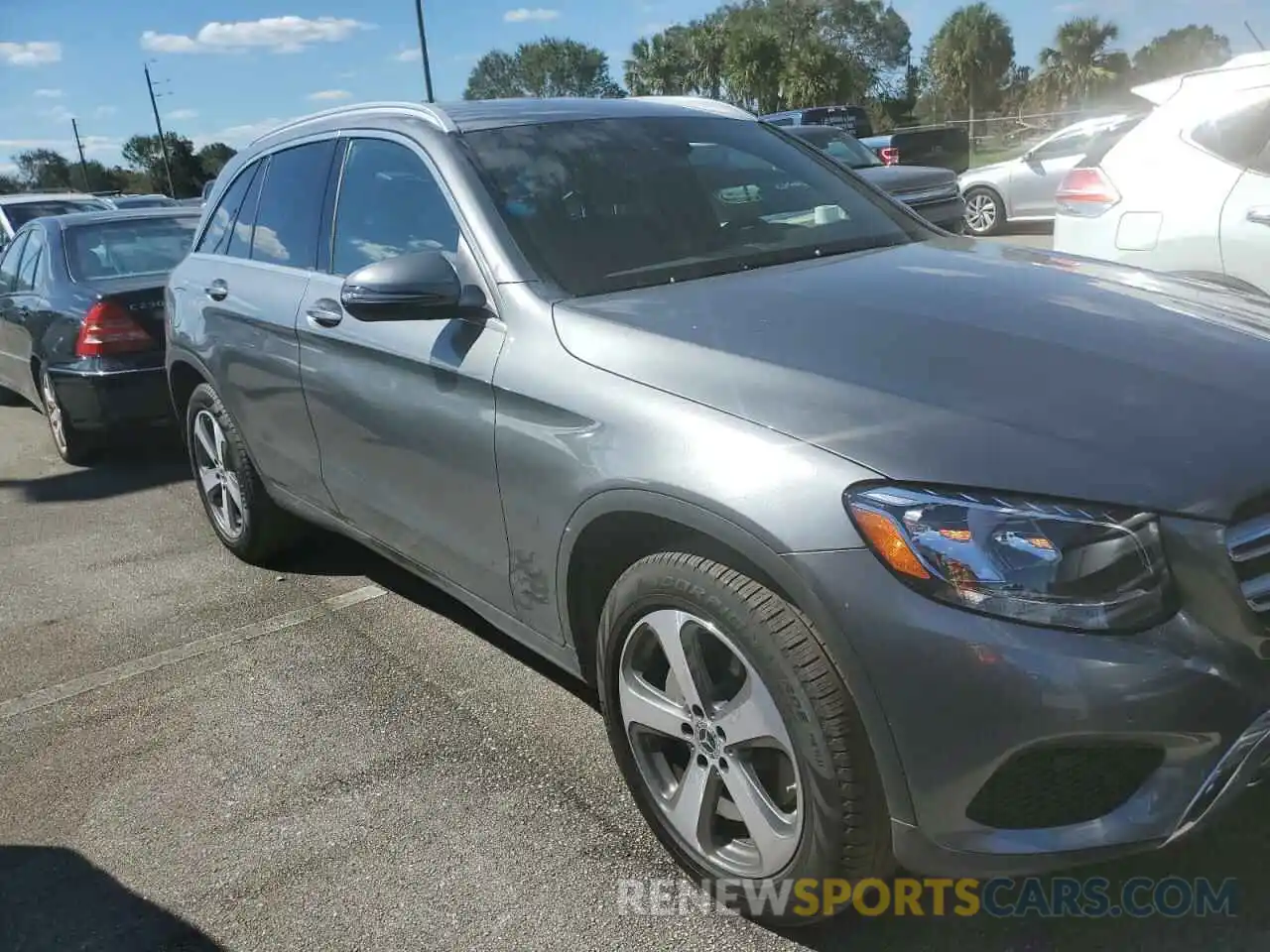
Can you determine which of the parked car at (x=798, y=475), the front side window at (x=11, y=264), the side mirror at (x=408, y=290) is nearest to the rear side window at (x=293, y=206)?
the parked car at (x=798, y=475)

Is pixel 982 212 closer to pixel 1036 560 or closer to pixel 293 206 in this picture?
pixel 293 206

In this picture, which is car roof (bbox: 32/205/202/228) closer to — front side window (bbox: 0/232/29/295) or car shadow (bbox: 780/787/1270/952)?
front side window (bbox: 0/232/29/295)

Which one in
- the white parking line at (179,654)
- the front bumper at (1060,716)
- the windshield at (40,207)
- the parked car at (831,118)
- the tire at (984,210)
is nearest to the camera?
the front bumper at (1060,716)

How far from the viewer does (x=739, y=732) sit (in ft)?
7.43

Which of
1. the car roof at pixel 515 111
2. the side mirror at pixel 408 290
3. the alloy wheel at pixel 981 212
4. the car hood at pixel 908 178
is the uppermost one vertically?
the car roof at pixel 515 111

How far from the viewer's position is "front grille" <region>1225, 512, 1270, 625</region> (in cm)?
191

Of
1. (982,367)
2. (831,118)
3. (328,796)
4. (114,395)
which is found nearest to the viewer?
(982,367)

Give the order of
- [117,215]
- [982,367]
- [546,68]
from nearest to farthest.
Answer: [982,367]
[117,215]
[546,68]

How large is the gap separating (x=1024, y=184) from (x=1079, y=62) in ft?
197

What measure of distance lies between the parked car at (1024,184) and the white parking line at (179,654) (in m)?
12.4

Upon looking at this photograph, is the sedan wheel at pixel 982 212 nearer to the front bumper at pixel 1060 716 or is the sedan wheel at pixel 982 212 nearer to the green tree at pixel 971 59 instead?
the front bumper at pixel 1060 716

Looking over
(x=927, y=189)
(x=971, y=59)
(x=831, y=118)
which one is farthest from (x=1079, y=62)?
(x=927, y=189)

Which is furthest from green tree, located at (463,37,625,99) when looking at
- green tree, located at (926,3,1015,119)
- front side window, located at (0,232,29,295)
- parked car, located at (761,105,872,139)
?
front side window, located at (0,232,29,295)

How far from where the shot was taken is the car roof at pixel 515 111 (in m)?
3.41
